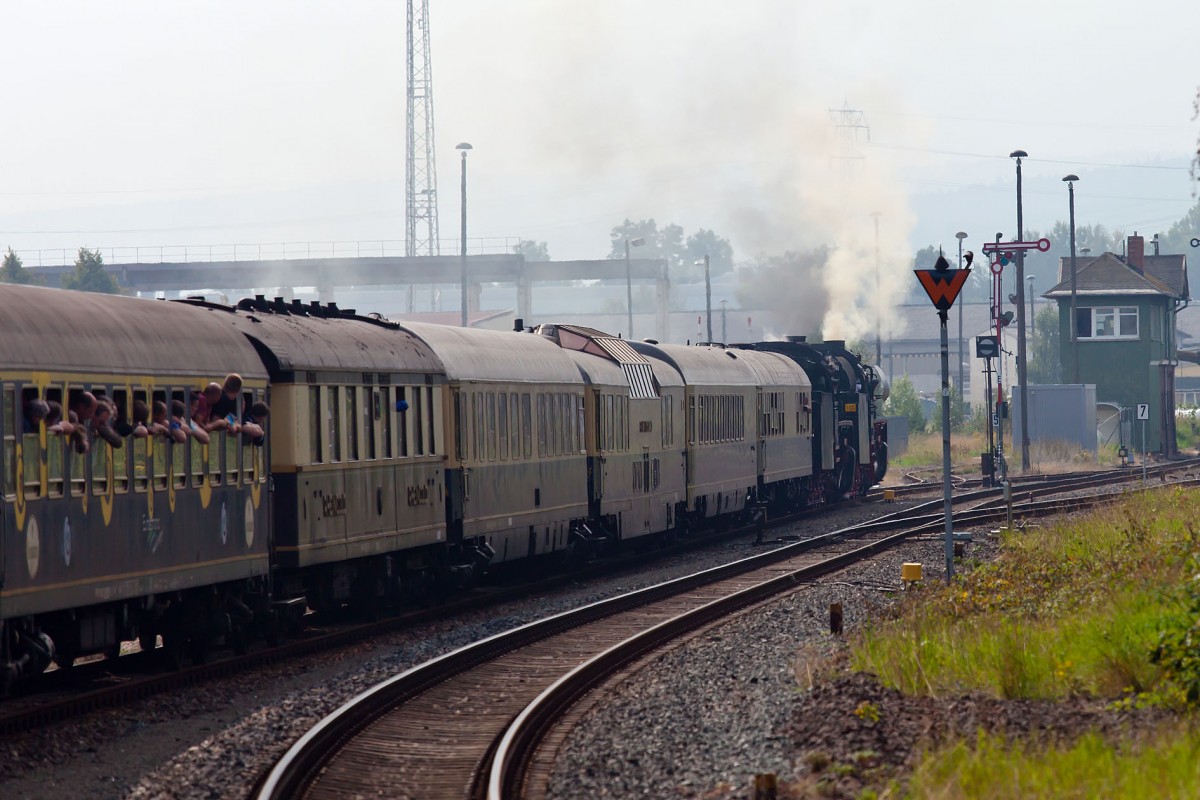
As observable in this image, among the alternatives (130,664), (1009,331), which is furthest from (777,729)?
(1009,331)

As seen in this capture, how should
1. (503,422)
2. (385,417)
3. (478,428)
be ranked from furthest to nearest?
1. (503,422)
2. (478,428)
3. (385,417)

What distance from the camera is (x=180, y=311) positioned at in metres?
15.0

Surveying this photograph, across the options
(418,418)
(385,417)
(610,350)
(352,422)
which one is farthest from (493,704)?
(610,350)

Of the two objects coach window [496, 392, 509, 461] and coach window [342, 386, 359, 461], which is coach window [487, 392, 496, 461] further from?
coach window [342, 386, 359, 461]

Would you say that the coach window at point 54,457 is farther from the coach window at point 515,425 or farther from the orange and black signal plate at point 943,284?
the coach window at point 515,425

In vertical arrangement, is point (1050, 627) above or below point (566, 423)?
below

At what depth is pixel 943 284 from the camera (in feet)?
58.7

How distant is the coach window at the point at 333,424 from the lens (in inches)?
668

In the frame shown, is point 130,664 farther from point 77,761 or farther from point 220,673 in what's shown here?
point 77,761

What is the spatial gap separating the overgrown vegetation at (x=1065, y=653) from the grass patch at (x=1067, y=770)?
11 millimetres

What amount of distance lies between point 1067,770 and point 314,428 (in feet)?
32.3

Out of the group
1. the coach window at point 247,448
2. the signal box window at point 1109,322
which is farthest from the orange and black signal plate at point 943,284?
the signal box window at point 1109,322

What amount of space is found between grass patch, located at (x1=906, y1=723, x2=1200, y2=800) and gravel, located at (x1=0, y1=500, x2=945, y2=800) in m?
1.57

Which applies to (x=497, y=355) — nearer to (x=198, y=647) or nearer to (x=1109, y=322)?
(x=198, y=647)
